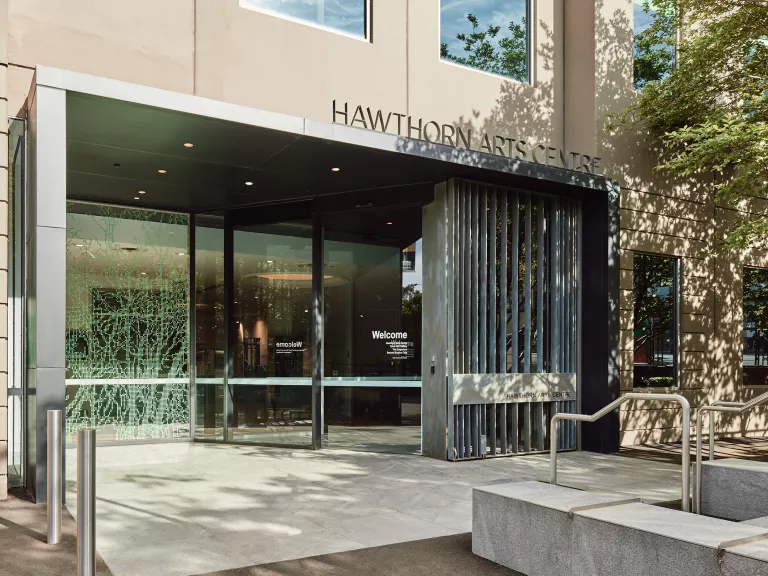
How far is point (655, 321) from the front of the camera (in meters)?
12.2

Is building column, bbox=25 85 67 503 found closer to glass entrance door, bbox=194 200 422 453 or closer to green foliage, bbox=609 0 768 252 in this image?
glass entrance door, bbox=194 200 422 453

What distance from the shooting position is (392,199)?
10.5 m

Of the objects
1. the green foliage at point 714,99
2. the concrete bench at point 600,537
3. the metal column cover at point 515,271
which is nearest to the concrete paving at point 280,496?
the concrete bench at point 600,537

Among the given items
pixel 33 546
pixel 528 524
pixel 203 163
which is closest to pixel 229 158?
pixel 203 163

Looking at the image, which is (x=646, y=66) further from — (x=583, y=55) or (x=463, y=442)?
(x=463, y=442)

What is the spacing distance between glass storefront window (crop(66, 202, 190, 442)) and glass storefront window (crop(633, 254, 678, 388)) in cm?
713

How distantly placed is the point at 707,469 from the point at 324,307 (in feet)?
18.9

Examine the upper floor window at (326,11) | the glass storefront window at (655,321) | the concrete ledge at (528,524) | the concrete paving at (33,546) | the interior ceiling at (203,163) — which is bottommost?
the concrete paving at (33,546)

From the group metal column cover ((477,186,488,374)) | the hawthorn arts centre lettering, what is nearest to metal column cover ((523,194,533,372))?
metal column cover ((477,186,488,374))

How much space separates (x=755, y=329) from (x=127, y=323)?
11077 mm

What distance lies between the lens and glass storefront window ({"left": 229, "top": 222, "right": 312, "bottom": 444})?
10820 mm

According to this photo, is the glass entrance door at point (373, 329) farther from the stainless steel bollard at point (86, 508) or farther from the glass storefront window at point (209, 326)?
the stainless steel bollard at point (86, 508)

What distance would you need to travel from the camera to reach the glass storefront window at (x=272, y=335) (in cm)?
1082

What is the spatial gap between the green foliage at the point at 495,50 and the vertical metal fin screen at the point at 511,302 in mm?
1882
